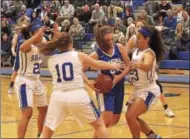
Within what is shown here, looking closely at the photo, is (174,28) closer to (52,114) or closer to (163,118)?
(163,118)

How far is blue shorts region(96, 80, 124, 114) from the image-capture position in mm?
7321

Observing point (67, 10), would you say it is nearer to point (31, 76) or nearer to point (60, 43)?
point (31, 76)

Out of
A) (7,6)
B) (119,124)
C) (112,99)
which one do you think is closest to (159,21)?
(7,6)

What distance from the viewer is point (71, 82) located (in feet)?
21.2

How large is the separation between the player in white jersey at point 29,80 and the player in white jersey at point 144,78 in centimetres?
133

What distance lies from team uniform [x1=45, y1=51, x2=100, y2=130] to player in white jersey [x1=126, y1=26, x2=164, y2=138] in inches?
42.3

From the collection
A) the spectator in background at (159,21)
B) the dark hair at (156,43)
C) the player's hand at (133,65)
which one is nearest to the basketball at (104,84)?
the player's hand at (133,65)

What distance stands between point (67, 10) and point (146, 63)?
13.9 meters

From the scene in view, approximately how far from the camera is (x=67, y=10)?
21.0 metres

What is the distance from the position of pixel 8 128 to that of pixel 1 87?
669 cm

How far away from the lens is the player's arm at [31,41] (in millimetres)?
7527

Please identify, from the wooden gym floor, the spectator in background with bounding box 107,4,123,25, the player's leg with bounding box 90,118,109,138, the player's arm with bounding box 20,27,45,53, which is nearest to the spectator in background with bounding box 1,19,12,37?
the spectator in background with bounding box 107,4,123,25

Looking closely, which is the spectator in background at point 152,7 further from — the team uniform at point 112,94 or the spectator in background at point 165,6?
the team uniform at point 112,94

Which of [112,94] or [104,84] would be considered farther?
[112,94]
